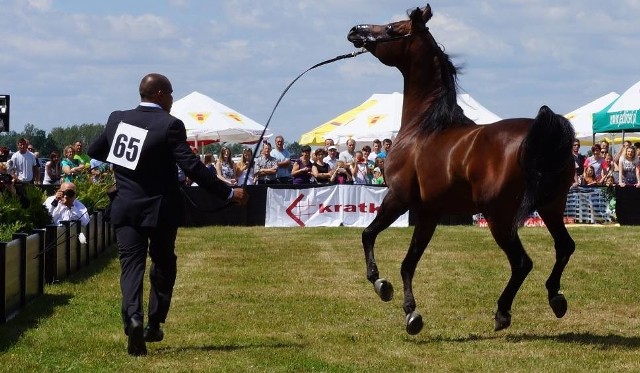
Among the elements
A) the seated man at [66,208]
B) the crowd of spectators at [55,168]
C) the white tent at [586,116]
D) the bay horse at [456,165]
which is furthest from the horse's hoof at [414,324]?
the white tent at [586,116]

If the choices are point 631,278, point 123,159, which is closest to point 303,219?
point 631,278

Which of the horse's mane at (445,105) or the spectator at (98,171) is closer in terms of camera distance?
the horse's mane at (445,105)

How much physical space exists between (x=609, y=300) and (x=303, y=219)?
12.3m

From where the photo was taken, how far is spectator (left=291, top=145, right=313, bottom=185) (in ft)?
79.3

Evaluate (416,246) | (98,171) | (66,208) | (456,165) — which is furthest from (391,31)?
(98,171)

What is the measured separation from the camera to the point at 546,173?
8828mm

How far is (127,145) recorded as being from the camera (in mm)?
8273

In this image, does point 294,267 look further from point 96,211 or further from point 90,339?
point 90,339

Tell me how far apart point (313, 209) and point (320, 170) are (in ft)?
3.48

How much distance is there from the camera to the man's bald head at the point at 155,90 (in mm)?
8469

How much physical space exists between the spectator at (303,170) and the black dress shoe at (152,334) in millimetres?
15141

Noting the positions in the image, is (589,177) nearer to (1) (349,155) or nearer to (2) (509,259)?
(1) (349,155)

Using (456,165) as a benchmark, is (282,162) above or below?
below

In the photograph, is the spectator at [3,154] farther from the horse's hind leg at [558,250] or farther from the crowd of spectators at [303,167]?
the horse's hind leg at [558,250]
